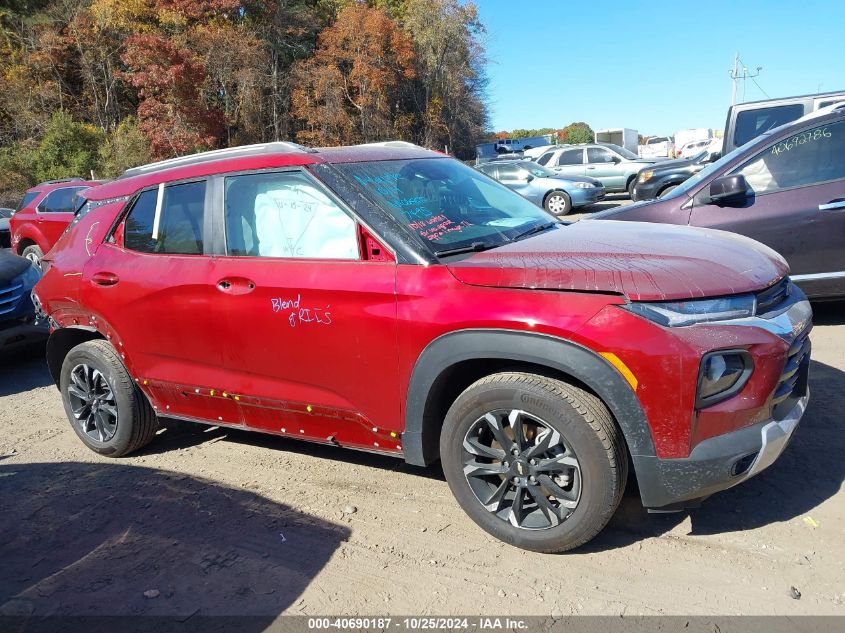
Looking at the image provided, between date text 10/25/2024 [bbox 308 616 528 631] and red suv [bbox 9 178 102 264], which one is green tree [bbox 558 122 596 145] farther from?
date text 10/25/2024 [bbox 308 616 528 631]

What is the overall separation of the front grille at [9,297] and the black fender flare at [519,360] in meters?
5.53

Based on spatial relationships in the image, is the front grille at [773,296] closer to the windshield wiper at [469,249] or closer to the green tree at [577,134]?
the windshield wiper at [469,249]

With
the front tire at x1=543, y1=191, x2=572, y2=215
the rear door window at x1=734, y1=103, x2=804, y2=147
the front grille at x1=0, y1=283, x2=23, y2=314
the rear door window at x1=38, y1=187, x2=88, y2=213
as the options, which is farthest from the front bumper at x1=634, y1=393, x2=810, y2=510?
the front tire at x1=543, y1=191, x2=572, y2=215

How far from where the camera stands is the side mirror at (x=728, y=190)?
5.20 meters

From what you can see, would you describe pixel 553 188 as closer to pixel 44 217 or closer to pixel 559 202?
pixel 559 202

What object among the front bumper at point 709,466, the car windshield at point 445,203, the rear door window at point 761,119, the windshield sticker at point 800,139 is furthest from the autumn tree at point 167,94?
the front bumper at point 709,466

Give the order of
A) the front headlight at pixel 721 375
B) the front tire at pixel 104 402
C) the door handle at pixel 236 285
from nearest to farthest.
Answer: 1. the front headlight at pixel 721 375
2. the door handle at pixel 236 285
3. the front tire at pixel 104 402

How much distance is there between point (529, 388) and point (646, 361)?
0.49 metres

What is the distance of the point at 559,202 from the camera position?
16453 mm

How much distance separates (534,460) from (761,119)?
9.66 meters

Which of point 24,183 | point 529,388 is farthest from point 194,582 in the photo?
point 24,183

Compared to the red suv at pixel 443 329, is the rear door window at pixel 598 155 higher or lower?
higher

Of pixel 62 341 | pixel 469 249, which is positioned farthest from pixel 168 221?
pixel 469 249

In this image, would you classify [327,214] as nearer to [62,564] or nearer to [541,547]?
[541,547]
